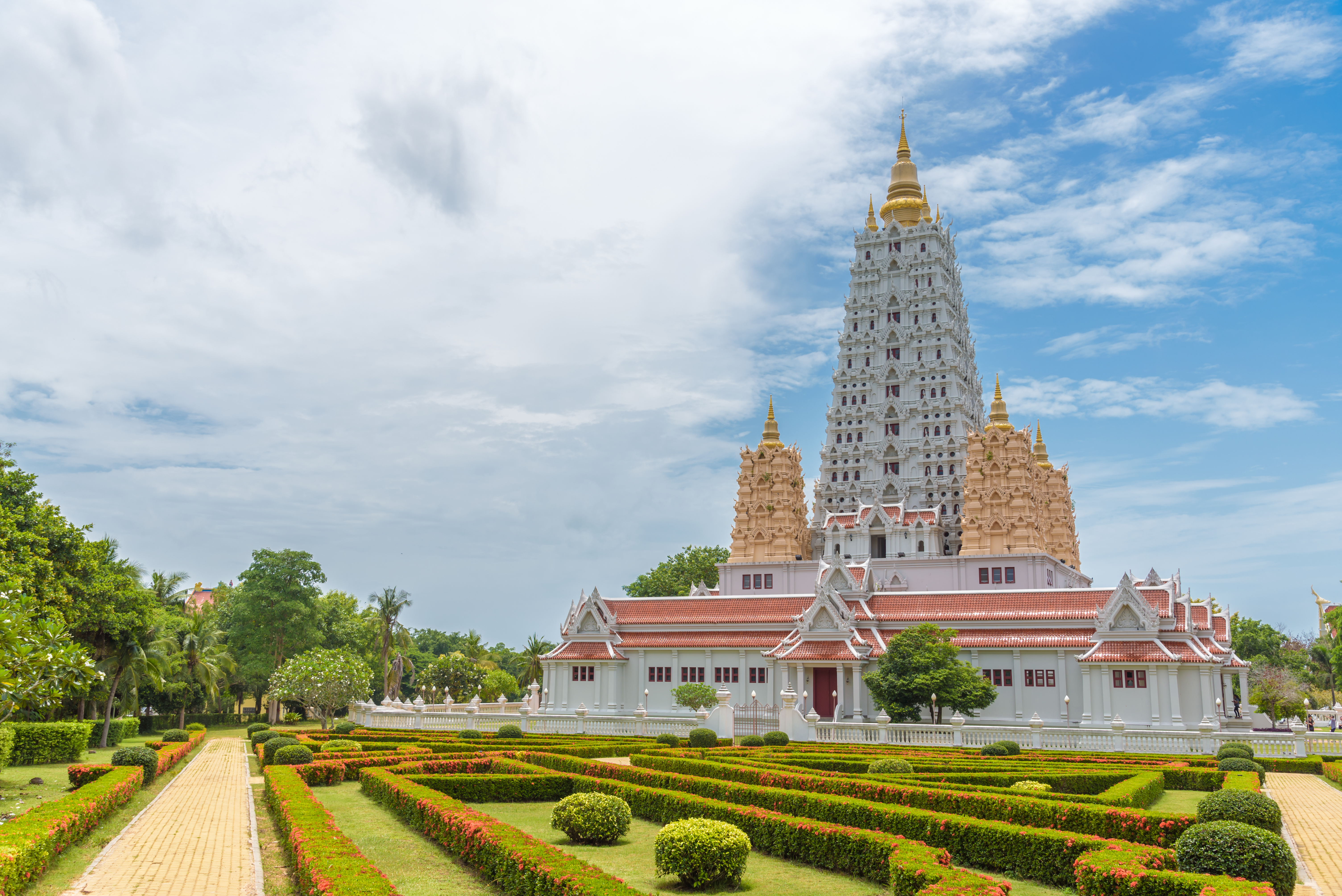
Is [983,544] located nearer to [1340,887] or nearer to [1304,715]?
[1304,715]

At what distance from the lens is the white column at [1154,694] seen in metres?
48.9

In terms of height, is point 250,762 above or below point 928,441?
below

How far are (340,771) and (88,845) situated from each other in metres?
10.2

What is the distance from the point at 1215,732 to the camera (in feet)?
133

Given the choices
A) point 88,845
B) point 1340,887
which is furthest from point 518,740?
point 1340,887

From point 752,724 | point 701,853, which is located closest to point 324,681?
point 752,724

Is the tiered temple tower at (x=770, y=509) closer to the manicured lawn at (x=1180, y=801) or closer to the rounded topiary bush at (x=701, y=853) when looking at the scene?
the manicured lawn at (x=1180, y=801)

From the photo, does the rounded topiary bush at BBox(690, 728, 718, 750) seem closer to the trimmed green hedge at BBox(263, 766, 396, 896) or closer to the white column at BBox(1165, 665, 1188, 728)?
the trimmed green hedge at BBox(263, 766, 396, 896)

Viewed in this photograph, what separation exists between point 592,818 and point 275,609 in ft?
212

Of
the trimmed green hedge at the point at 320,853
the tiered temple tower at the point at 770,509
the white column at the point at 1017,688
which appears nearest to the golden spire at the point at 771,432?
the tiered temple tower at the point at 770,509

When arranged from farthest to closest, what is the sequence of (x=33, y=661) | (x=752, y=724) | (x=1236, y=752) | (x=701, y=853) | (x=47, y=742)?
(x=752, y=724) < (x=47, y=742) < (x=1236, y=752) < (x=33, y=661) < (x=701, y=853)

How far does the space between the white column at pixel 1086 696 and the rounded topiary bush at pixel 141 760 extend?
1689 inches

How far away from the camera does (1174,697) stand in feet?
160

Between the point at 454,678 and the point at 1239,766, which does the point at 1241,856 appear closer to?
the point at 1239,766
